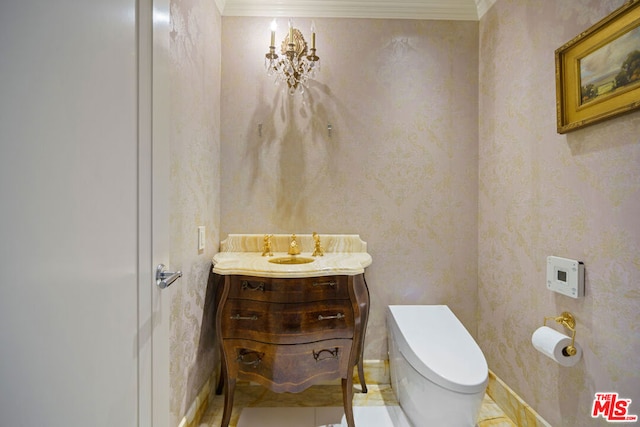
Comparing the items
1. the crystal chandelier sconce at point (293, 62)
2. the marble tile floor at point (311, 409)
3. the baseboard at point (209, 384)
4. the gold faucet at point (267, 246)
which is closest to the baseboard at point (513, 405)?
the marble tile floor at point (311, 409)

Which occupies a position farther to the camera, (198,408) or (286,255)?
(286,255)

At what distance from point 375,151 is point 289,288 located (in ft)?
3.48

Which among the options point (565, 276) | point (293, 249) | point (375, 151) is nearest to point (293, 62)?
point (375, 151)

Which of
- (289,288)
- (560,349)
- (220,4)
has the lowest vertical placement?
(560,349)

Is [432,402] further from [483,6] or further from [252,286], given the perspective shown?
[483,6]

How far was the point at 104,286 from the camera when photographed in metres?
0.61

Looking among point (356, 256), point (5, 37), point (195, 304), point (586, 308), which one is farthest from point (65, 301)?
point (586, 308)

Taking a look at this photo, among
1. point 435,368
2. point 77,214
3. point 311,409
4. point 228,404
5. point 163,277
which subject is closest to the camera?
point 77,214

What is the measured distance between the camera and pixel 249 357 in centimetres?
139

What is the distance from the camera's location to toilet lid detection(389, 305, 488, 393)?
126cm

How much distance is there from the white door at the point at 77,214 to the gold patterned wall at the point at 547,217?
1.55 metres

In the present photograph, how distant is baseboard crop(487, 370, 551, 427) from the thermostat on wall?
0.65 m

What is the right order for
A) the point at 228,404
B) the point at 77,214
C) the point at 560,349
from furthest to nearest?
the point at 228,404 < the point at 560,349 < the point at 77,214

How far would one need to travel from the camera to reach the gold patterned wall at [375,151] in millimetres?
1854
